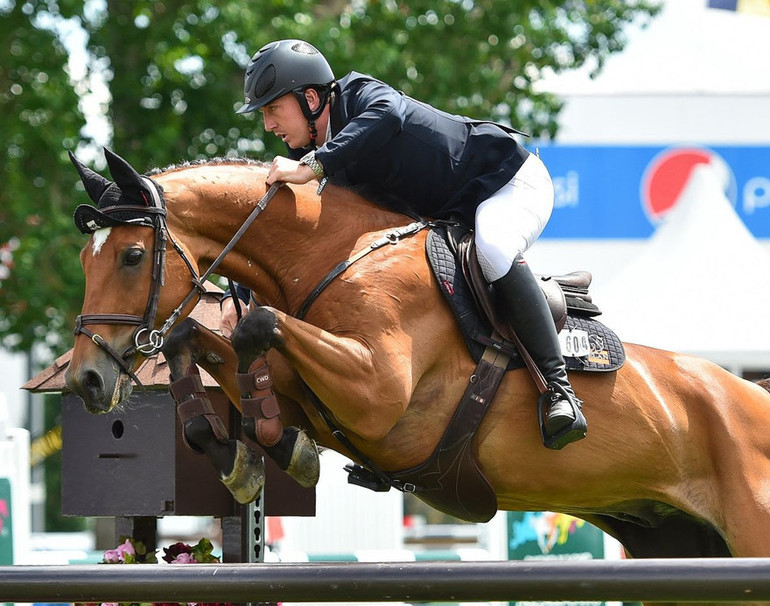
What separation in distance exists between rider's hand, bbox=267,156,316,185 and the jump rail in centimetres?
163

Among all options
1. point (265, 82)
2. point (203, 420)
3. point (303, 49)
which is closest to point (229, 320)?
point (203, 420)

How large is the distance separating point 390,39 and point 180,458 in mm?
9587

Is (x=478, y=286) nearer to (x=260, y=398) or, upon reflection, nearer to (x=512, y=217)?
(x=512, y=217)

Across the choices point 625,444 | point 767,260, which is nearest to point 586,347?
point 625,444

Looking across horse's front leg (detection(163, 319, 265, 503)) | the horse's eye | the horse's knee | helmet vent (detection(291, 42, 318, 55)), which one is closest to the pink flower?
horse's front leg (detection(163, 319, 265, 503))

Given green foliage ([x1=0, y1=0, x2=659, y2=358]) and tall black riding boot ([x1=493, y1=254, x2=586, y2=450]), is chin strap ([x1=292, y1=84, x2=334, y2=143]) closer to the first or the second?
tall black riding boot ([x1=493, y1=254, x2=586, y2=450])

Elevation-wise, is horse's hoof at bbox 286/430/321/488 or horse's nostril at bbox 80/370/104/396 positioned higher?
horse's nostril at bbox 80/370/104/396

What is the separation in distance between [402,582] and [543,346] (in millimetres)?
1654

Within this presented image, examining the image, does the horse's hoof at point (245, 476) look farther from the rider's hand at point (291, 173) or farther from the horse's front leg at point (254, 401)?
the rider's hand at point (291, 173)

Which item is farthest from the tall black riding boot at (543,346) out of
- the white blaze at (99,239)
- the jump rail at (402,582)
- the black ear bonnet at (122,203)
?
the jump rail at (402,582)

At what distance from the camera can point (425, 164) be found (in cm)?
407

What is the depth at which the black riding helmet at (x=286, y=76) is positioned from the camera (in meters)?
4.02

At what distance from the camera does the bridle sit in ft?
12.0

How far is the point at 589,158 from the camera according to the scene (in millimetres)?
17875
